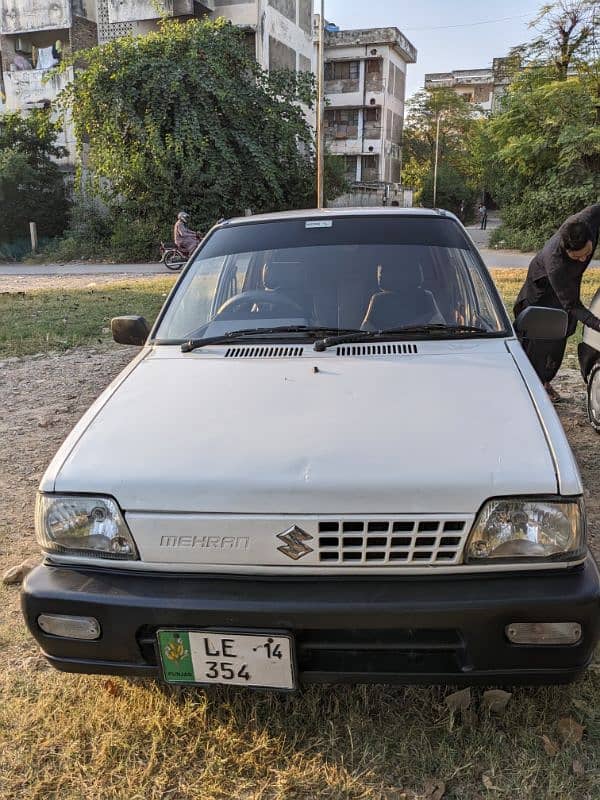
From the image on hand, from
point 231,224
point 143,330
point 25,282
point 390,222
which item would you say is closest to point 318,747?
point 143,330

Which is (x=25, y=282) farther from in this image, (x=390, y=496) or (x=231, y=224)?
(x=390, y=496)

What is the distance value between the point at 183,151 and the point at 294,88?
4.70m

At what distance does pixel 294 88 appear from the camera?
20969 millimetres

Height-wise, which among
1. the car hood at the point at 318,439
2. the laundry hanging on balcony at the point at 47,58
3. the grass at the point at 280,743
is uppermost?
the laundry hanging on balcony at the point at 47,58

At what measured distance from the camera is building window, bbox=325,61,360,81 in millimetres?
45500

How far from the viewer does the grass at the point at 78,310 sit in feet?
25.9

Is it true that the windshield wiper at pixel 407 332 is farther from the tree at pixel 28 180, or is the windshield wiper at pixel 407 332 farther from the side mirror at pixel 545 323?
the tree at pixel 28 180

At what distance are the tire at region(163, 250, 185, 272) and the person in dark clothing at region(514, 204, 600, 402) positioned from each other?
1319cm

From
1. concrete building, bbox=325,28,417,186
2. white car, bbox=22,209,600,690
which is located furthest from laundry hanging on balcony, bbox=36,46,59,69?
white car, bbox=22,209,600,690

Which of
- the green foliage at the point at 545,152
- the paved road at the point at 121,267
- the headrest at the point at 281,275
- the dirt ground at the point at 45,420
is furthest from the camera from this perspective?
the green foliage at the point at 545,152

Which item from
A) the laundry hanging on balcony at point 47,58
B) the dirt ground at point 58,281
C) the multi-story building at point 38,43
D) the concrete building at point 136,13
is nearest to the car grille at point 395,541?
the dirt ground at point 58,281

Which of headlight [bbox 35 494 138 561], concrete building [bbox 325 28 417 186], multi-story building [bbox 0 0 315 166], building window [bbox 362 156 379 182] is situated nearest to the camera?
headlight [bbox 35 494 138 561]

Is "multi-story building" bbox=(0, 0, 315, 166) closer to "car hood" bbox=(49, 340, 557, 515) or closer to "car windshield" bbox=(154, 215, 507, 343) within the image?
"car windshield" bbox=(154, 215, 507, 343)

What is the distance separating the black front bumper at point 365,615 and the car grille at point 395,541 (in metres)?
0.06
